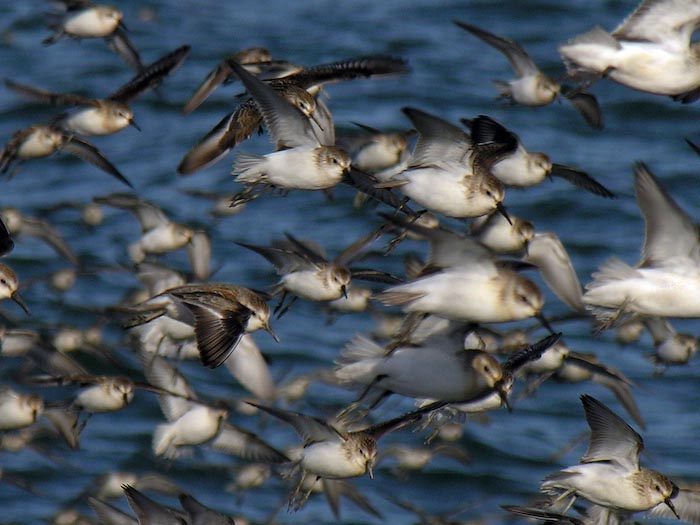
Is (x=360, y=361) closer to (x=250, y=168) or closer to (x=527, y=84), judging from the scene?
(x=250, y=168)

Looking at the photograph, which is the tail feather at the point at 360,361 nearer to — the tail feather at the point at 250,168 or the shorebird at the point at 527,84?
the tail feather at the point at 250,168

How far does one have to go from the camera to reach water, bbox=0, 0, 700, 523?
16.6 metres

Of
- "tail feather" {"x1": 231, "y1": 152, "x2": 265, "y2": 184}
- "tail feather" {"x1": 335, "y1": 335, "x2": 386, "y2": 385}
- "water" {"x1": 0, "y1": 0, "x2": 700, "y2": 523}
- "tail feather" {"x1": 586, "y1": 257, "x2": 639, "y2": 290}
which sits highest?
"tail feather" {"x1": 231, "y1": 152, "x2": 265, "y2": 184}

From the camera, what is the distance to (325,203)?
75.0ft

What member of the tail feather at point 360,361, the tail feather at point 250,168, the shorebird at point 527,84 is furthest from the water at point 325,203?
the tail feather at point 250,168

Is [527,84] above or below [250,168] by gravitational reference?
below

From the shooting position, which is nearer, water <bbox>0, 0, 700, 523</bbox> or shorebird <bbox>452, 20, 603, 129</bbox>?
shorebird <bbox>452, 20, 603, 129</bbox>

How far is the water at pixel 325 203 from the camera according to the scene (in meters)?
16.6

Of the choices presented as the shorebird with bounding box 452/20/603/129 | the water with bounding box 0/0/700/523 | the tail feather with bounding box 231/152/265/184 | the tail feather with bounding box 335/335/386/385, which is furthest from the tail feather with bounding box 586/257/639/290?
the water with bounding box 0/0/700/523

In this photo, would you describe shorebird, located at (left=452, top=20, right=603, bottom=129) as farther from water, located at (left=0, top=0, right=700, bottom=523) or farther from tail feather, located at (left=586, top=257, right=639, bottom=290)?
water, located at (left=0, top=0, right=700, bottom=523)

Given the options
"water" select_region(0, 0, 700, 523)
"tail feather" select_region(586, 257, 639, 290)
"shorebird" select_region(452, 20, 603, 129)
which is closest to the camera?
"tail feather" select_region(586, 257, 639, 290)

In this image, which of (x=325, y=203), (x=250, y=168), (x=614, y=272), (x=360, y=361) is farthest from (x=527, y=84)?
(x=325, y=203)

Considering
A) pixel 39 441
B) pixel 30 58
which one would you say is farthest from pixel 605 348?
pixel 30 58

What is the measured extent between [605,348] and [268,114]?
11.1 meters
